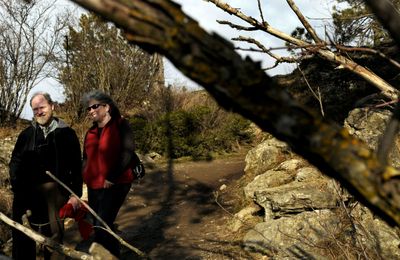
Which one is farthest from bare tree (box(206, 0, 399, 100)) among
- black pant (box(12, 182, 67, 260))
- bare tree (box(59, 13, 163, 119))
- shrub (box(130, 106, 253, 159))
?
bare tree (box(59, 13, 163, 119))

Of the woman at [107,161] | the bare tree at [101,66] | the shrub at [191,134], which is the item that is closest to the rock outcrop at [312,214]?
the woman at [107,161]

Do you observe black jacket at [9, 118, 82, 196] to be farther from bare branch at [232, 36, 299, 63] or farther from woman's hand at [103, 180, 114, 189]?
bare branch at [232, 36, 299, 63]

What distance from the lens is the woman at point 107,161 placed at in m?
3.94

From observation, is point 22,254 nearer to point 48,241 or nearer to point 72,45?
point 48,241

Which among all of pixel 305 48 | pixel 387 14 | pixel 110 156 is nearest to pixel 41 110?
pixel 110 156

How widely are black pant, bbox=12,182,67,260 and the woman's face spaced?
2.20 ft

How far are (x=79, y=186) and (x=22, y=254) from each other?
0.82 meters

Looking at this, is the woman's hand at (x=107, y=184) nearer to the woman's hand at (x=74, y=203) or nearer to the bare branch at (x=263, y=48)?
the woman's hand at (x=74, y=203)

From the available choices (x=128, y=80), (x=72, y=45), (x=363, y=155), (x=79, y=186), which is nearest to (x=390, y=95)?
(x=363, y=155)

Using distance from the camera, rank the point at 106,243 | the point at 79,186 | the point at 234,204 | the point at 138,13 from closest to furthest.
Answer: the point at 138,13 < the point at 106,243 < the point at 79,186 < the point at 234,204

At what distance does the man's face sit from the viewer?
4.04 m

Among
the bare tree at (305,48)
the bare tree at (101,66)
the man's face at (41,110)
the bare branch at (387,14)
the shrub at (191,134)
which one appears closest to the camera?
the bare branch at (387,14)

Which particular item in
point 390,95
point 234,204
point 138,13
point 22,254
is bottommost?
point 234,204

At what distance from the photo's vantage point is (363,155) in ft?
3.09
